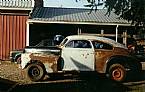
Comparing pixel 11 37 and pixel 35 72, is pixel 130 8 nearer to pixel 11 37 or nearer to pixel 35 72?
pixel 35 72

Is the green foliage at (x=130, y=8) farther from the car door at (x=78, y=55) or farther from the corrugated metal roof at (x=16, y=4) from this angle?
the corrugated metal roof at (x=16, y=4)

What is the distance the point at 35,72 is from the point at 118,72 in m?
3.21

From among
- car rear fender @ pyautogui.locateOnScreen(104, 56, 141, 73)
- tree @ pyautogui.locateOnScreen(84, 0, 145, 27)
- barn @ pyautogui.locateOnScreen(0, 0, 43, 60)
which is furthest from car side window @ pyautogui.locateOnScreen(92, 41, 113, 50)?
barn @ pyautogui.locateOnScreen(0, 0, 43, 60)

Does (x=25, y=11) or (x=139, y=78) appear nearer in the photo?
(x=139, y=78)

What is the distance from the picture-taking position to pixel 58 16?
90.8ft

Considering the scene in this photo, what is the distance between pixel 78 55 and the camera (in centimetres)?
1630

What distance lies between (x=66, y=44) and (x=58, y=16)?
1150cm

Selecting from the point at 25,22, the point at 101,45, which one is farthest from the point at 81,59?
the point at 25,22

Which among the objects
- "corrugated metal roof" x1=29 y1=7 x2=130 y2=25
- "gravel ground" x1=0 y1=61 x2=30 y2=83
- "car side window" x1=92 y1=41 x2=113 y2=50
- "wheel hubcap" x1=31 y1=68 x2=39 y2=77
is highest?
"corrugated metal roof" x1=29 y1=7 x2=130 y2=25

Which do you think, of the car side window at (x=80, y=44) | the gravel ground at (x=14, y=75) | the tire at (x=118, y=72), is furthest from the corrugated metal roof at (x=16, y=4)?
the tire at (x=118, y=72)

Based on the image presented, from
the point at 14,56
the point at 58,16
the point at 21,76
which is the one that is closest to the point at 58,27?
the point at 58,16

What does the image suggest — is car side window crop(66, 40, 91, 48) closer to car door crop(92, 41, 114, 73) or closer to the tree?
car door crop(92, 41, 114, 73)

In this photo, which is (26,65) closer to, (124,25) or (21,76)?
(21,76)

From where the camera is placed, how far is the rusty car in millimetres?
16234
